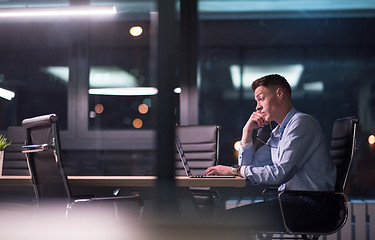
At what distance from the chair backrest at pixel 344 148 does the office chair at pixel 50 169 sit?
115 cm

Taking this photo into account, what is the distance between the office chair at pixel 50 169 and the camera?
9.09 ft

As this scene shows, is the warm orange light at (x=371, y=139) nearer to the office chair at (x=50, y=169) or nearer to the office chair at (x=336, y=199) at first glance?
the office chair at (x=336, y=199)

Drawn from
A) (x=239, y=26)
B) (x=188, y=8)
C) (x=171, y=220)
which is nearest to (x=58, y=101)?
(x=188, y=8)

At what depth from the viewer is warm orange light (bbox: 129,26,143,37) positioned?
251 inches

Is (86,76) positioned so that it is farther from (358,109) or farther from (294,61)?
(358,109)

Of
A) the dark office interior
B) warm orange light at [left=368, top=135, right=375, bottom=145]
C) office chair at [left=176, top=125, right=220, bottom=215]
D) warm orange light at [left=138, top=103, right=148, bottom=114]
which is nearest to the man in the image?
office chair at [left=176, top=125, right=220, bottom=215]

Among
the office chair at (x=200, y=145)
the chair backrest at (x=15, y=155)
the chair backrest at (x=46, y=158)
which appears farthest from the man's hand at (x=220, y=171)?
the chair backrest at (x=15, y=155)

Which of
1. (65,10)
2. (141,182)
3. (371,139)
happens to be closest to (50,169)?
(141,182)

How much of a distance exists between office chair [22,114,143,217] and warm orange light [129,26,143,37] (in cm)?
355

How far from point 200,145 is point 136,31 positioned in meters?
2.87

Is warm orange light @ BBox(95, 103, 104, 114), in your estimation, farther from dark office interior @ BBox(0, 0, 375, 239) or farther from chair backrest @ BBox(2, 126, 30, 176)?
chair backrest @ BBox(2, 126, 30, 176)

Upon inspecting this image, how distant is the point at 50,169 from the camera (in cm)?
290

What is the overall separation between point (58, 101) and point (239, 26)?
9.40 feet

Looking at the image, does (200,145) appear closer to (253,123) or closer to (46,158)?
(253,123)
